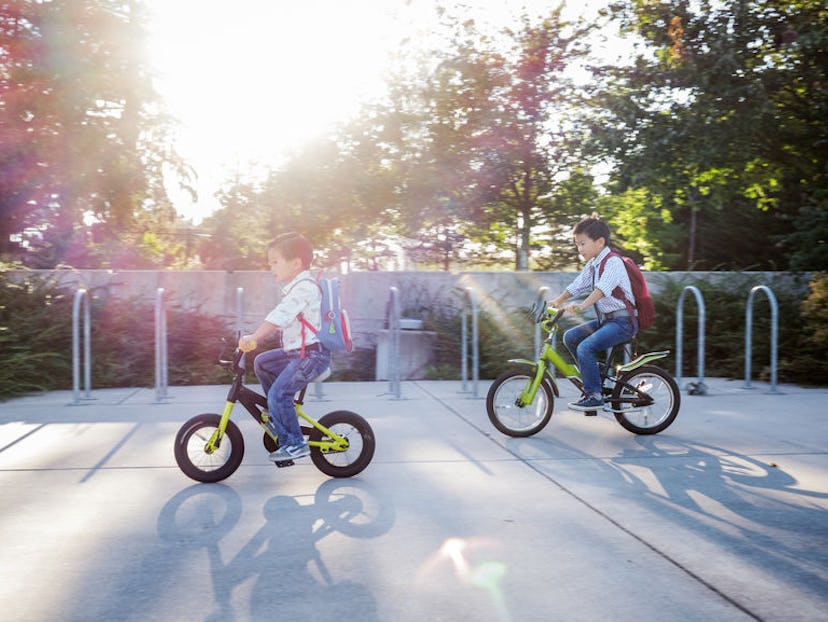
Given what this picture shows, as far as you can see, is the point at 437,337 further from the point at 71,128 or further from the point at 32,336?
the point at 71,128

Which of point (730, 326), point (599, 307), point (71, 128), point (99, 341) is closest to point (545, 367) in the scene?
point (599, 307)

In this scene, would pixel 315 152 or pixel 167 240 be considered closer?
pixel 315 152

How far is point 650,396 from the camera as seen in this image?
6988 millimetres

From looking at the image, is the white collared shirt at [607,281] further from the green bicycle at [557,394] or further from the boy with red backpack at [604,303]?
the green bicycle at [557,394]

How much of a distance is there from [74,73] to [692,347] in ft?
38.0

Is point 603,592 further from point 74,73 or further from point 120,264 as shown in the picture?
point 74,73

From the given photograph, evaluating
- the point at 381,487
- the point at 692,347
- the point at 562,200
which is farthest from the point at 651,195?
the point at 381,487

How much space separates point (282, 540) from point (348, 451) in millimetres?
1367

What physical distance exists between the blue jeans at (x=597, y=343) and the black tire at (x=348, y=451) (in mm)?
2113

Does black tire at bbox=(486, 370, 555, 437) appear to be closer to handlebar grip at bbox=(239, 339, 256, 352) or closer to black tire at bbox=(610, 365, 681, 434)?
black tire at bbox=(610, 365, 681, 434)

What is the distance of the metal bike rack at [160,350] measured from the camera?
887 centimetres

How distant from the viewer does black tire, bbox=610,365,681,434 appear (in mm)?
6984

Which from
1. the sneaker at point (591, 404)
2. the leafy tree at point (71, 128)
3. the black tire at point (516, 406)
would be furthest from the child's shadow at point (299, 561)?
the leafy tree at point (71, 128)

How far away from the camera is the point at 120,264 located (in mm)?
Answer: 14641
